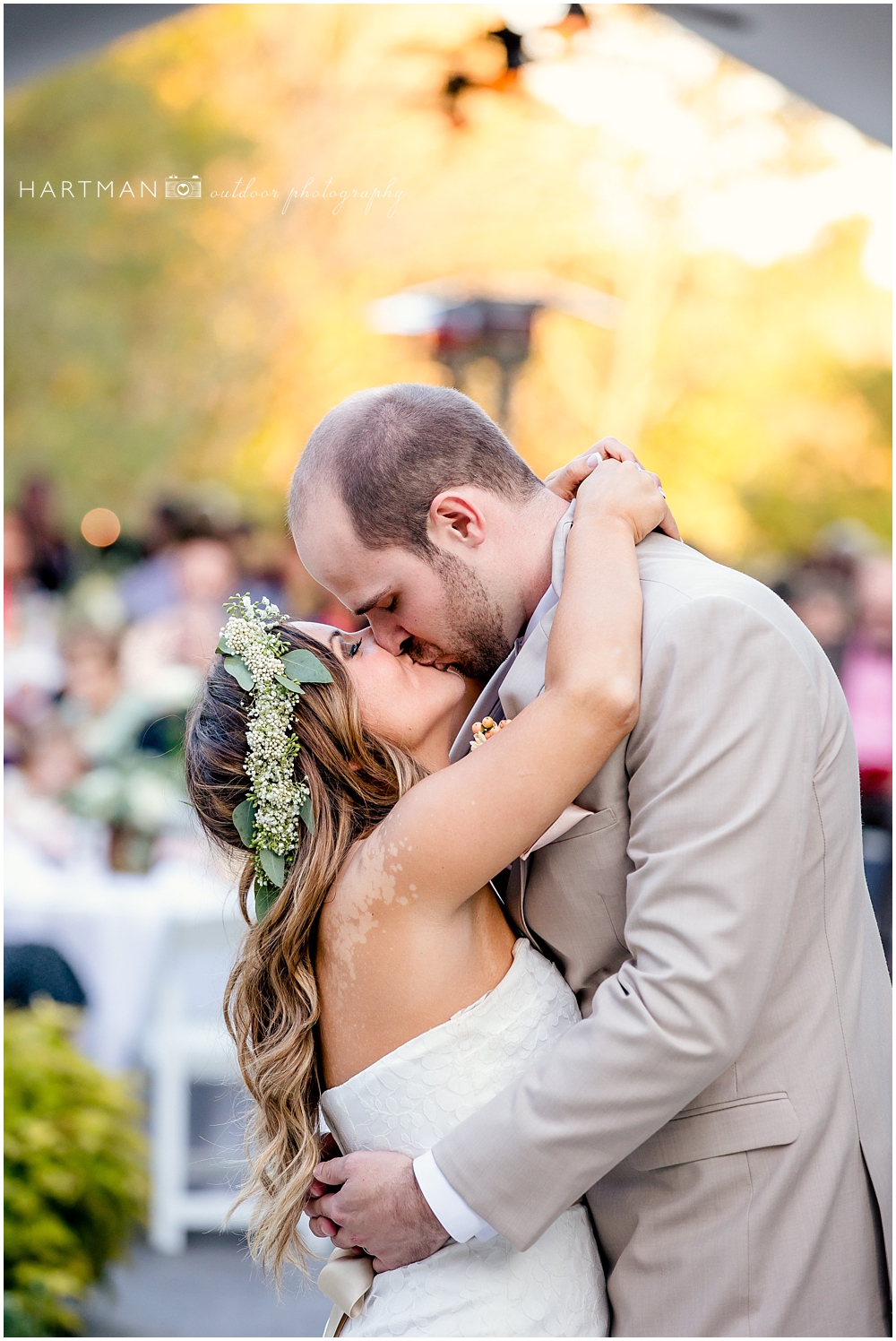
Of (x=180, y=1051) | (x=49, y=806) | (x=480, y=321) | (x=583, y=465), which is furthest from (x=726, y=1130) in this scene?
(x=480, y=321)

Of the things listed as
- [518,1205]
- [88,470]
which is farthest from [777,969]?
[88,470]

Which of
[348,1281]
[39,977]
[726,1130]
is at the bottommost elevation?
[39,977]

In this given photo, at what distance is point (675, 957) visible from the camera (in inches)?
60.2

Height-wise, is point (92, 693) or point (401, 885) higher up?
point (401, 885)

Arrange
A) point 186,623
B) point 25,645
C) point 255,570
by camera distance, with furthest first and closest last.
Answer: point 255,570 → point 25,645 → point 186,623

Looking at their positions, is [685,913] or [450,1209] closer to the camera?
[685,913]

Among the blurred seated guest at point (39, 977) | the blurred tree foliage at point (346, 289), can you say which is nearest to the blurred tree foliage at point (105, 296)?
the blurred tree foliage at point (346, 289)

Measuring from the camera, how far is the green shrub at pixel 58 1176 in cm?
344

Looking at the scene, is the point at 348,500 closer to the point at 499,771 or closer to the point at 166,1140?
the point at 499,771

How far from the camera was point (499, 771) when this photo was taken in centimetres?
165

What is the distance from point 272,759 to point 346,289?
14073mm

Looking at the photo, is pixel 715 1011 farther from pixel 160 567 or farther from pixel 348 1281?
pixel 160 567

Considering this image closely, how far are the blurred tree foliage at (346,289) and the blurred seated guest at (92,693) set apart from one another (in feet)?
16.6

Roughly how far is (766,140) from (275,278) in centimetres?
686
